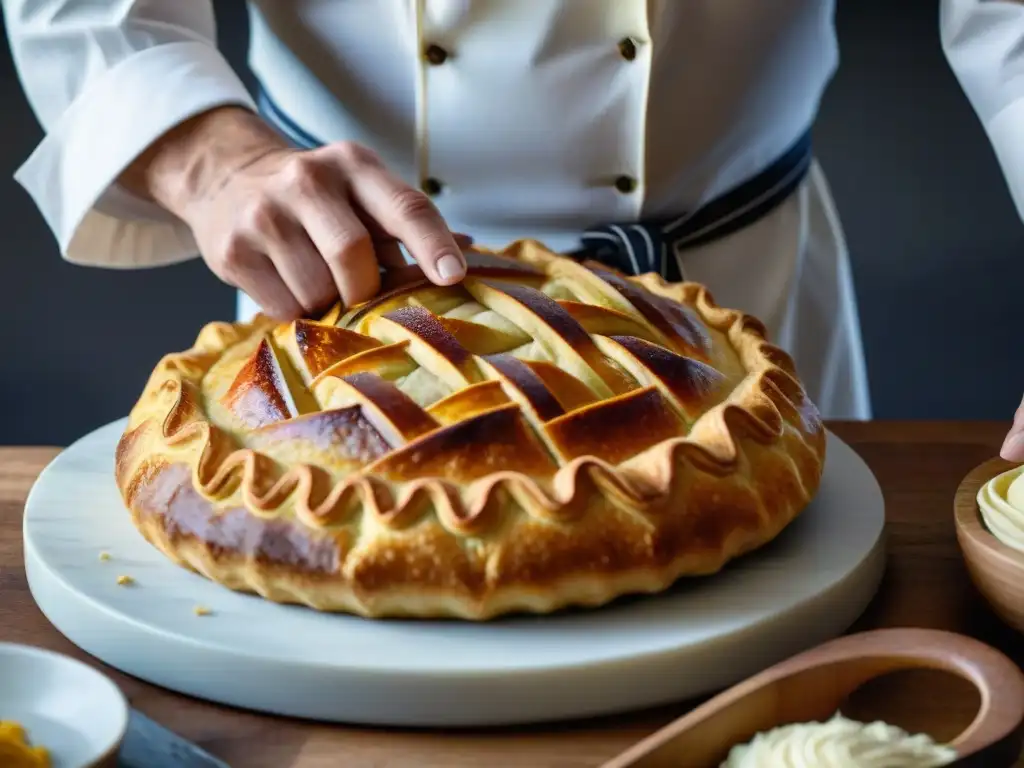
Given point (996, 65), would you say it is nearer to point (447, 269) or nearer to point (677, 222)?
point (677, 222)

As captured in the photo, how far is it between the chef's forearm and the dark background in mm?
1990

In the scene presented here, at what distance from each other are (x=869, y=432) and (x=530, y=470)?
72 centimetres

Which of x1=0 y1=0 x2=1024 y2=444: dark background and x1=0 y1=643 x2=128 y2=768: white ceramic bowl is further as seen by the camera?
x1=0 y1=0 x2=1024 y2=444: dark background

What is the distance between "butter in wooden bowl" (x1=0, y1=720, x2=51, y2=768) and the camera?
87 cm

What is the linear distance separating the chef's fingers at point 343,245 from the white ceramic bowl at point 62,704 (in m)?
0.55

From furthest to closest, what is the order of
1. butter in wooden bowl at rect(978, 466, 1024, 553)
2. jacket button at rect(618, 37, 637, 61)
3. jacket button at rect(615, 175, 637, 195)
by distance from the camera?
jacket button at rect(615, 175, 637, 195)
jacket button at rect(618, 37, 637, 61)
butter in wooden bowl at rect(978, 466, 1024, 553)

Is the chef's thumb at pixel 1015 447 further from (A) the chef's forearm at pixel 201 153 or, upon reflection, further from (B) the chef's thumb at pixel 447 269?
(A) the chef's forearm at pixel 201 153

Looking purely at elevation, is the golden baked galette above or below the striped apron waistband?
above

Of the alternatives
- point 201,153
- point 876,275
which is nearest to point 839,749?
point 201,153

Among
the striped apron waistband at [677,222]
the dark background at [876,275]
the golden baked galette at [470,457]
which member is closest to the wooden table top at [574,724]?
the golden baked galette at [470,457]

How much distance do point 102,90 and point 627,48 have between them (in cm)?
69

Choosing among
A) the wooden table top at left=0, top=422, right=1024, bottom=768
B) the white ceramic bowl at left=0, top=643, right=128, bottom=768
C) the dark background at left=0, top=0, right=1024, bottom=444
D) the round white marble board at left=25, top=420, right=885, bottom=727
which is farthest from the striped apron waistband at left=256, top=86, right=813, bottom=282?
the dark background at left=0, top=0, right=1024, bottom=444

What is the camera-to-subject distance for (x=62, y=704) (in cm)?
96

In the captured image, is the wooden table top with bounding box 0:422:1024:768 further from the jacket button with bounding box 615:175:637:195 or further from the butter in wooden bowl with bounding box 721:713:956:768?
the jacket button with bounding box 615:175:637:195
